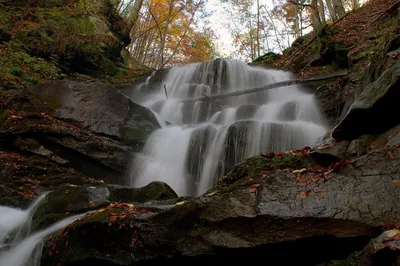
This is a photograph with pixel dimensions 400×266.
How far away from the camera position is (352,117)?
186 inches

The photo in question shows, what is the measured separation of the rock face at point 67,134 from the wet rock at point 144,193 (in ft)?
6.01

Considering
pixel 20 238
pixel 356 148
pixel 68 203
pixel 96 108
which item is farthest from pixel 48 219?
pixel 96 108

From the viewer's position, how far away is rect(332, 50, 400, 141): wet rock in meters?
4.12

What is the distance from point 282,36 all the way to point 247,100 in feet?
65.8

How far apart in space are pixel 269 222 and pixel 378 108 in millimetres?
2387

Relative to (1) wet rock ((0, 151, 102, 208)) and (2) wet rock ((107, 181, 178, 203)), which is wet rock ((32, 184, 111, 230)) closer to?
(2) wet rock ((107, 181, 178, 203))

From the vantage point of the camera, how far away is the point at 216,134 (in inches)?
352

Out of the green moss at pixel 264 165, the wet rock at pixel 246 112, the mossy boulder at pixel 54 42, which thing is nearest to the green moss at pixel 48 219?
the green moss at pixel 264 165

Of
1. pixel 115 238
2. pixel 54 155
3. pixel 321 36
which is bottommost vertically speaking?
pixel 115 238

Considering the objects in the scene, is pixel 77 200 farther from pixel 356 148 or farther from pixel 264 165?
pixel 356 148

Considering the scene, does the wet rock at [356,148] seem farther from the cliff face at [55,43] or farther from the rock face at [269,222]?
the cliff face at [55,43]

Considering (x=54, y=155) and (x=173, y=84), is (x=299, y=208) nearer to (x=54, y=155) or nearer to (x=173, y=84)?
(x=54, y=155)

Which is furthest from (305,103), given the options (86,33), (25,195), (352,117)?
(86,33)

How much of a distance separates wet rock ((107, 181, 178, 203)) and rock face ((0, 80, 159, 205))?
72.1 inches
